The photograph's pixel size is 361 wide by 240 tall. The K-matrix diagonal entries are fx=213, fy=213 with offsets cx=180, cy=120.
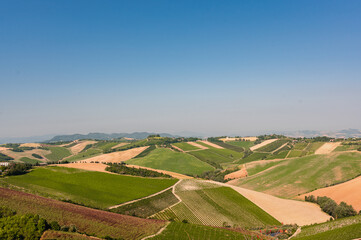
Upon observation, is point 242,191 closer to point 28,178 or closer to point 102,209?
point 102,209

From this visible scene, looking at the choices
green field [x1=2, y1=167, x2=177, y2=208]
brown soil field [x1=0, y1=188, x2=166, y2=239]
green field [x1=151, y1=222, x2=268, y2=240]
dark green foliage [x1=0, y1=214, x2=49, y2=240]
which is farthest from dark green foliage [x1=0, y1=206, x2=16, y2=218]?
green field [x1=151, y1=222, x2=268, y2=240]

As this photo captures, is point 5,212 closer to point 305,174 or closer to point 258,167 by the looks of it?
point 305,174

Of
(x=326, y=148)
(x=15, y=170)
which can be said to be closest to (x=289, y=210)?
(x=15, y=170)

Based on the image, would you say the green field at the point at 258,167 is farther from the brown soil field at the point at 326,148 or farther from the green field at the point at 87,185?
the green field at the point at 87,185

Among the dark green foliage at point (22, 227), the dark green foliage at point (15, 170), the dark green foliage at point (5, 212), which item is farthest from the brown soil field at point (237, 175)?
A: the dark green foliage at point (5, 212)

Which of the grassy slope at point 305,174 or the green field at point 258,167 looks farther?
the green field at point 258,167

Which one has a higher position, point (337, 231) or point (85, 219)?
point (85, 219)

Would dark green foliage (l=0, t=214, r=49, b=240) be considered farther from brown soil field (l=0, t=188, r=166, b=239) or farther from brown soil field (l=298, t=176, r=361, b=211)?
brown soil field (l=298, t=176, r=361, b=211)
